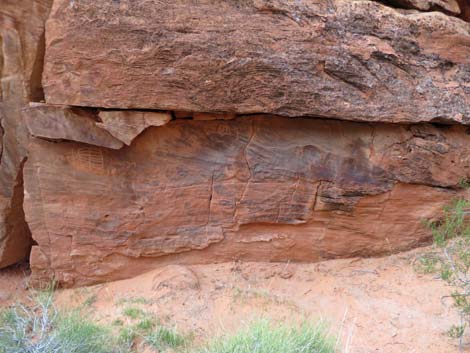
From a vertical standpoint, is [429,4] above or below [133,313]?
above

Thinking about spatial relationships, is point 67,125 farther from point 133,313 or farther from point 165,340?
point 165,340

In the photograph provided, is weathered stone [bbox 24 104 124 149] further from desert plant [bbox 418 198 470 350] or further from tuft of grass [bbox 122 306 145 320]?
desert plant [bbox 418 198 470 350]

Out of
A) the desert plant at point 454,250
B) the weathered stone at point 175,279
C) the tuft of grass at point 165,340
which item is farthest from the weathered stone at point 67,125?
the desert plant at point 454,250

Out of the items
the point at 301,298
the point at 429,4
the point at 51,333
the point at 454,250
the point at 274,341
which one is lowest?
the point at 51,333

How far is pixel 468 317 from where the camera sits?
12.8ft

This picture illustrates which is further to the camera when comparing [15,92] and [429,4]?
[429,4]

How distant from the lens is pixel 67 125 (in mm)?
4102

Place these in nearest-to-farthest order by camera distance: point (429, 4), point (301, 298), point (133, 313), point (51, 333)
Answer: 1. point (51, 333)
2. point (133, 313)
3. point (301, 298)
4. point (429, 4)

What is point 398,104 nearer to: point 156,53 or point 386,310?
point 386,310

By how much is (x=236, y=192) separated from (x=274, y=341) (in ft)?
5.15

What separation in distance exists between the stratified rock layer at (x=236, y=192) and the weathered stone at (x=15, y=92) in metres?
0.41

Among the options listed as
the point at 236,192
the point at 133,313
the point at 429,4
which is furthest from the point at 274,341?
the point at 429,4

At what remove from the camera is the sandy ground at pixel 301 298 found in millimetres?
3945

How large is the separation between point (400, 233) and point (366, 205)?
476 millimetres
